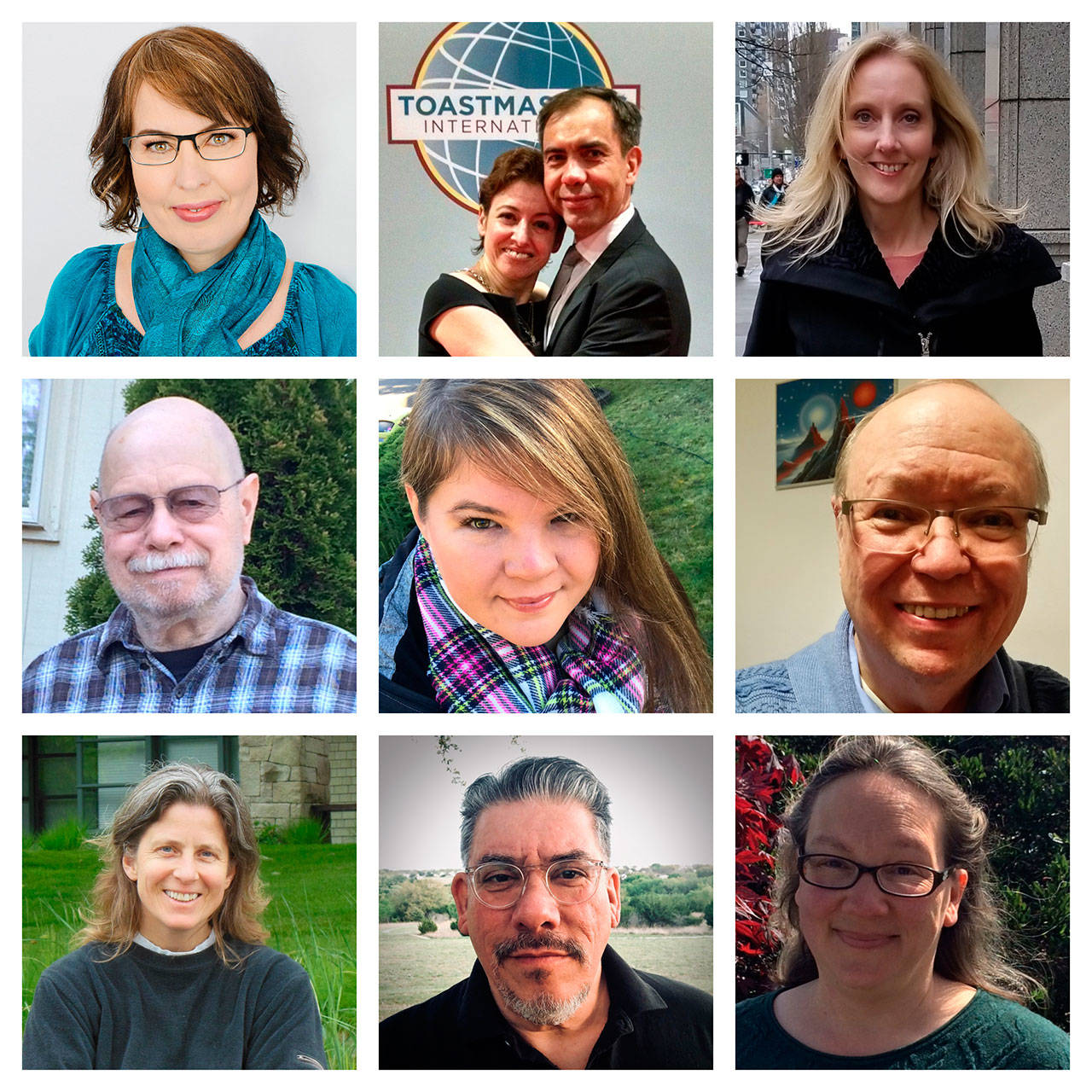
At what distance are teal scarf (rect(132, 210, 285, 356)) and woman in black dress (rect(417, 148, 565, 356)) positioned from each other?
0.32 meters

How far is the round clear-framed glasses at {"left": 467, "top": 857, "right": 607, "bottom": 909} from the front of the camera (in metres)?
2.54

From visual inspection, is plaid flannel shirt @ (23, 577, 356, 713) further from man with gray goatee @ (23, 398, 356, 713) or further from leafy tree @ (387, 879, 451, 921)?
leafy tree @ (387, 879, 451, 921)

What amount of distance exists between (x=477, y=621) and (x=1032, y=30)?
4.78ft

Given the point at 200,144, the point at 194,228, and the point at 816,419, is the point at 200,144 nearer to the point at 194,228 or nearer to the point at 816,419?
the point at 194,228

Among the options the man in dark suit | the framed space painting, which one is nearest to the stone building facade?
the man in dark suit

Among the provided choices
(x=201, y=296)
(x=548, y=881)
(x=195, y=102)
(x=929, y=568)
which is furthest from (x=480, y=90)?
(x=548, y=881)

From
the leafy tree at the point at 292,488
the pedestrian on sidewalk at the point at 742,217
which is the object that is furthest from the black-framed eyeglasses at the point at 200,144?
the pedestrian on sidewalk at the point at 742,217

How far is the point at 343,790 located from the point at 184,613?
1.41 ft

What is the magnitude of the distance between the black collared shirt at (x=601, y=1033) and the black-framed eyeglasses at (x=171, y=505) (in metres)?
0.95

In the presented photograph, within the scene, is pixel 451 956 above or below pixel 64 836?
below

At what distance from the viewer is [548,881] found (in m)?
2.54

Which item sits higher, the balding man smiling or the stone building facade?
the balding man smiling

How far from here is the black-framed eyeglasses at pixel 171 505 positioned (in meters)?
2.55
